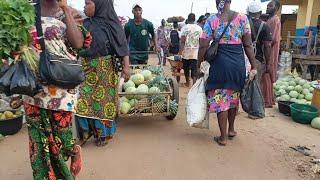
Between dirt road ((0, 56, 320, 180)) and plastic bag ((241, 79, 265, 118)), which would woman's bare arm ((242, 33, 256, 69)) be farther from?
dirt road ((0, 56, 320, 180))

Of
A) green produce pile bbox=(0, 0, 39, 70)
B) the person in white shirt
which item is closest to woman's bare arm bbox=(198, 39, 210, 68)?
green produce pile bbox=(0, 0, 39, 70)

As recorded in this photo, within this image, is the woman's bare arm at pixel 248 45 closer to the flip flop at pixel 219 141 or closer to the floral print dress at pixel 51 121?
the flip flop at pixel 219 141

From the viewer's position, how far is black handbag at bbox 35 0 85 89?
2869 millimetres

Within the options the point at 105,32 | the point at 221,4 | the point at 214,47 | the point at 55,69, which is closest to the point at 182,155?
the point at 214,47

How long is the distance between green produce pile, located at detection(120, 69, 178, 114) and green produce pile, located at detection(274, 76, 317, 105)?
10.7 ft

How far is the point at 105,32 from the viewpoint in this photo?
4598 millimetres

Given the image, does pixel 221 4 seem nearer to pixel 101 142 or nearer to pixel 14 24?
pixel 101 142

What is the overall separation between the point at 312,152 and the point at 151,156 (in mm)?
2261

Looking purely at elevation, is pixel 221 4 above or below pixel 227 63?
above

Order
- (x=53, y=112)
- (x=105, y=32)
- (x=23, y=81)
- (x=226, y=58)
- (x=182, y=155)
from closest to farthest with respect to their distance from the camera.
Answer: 1. (x=23, y=81)
2. (x=53, y=112)
3. (x=105, y=32)
4. (x=182, y=155)
5. (x=226, y=58)

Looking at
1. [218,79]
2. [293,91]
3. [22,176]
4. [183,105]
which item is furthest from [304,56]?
[22,176]

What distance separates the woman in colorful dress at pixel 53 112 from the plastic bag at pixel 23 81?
242 millimetres

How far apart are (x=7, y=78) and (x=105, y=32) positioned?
2027 mm

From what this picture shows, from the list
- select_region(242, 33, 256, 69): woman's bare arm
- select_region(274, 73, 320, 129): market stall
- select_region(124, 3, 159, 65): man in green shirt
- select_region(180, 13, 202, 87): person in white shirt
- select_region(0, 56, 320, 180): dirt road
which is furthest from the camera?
select_region(180, 13, 202, 87): person in white shirt
